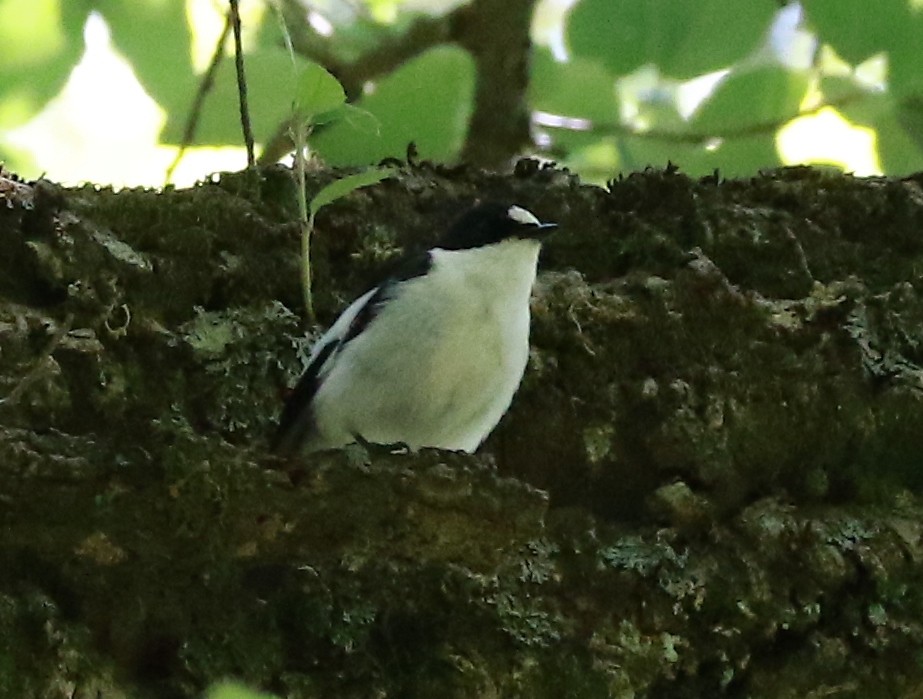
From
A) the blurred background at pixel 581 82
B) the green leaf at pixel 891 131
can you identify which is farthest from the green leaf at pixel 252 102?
the green leaf at pixel 891 131

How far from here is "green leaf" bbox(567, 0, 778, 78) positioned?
211cm

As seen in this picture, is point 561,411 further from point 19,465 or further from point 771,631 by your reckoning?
point 19,465

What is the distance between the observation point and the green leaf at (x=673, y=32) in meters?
2.11

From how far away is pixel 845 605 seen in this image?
2111 millimetres

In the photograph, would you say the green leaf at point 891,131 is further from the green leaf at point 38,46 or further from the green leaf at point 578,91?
the green leaf at point 38,46

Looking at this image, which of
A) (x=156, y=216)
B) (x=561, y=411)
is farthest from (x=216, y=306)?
(x=561, y=411)

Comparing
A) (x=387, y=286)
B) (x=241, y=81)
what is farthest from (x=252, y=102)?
(x=387, y=286)

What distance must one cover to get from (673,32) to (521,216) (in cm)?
52

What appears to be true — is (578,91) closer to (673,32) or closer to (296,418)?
(673,32)

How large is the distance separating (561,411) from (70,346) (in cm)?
93

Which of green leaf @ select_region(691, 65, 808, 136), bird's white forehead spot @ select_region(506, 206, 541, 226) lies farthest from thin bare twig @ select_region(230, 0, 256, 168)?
green leaf @ select_region(691, 65, 808, 136)

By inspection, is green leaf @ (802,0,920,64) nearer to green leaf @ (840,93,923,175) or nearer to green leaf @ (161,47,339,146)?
green leaf @ (840,93,923,175)

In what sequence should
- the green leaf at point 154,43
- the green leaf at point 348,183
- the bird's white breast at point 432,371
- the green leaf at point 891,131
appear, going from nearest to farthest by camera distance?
1. the green leaf at point 348,183
2. the green leaf at point 154,43
3. the bird's white breast at point 432,371
4. the green leaf at point 891,131

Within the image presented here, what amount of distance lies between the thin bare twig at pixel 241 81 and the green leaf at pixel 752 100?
2.96ft
